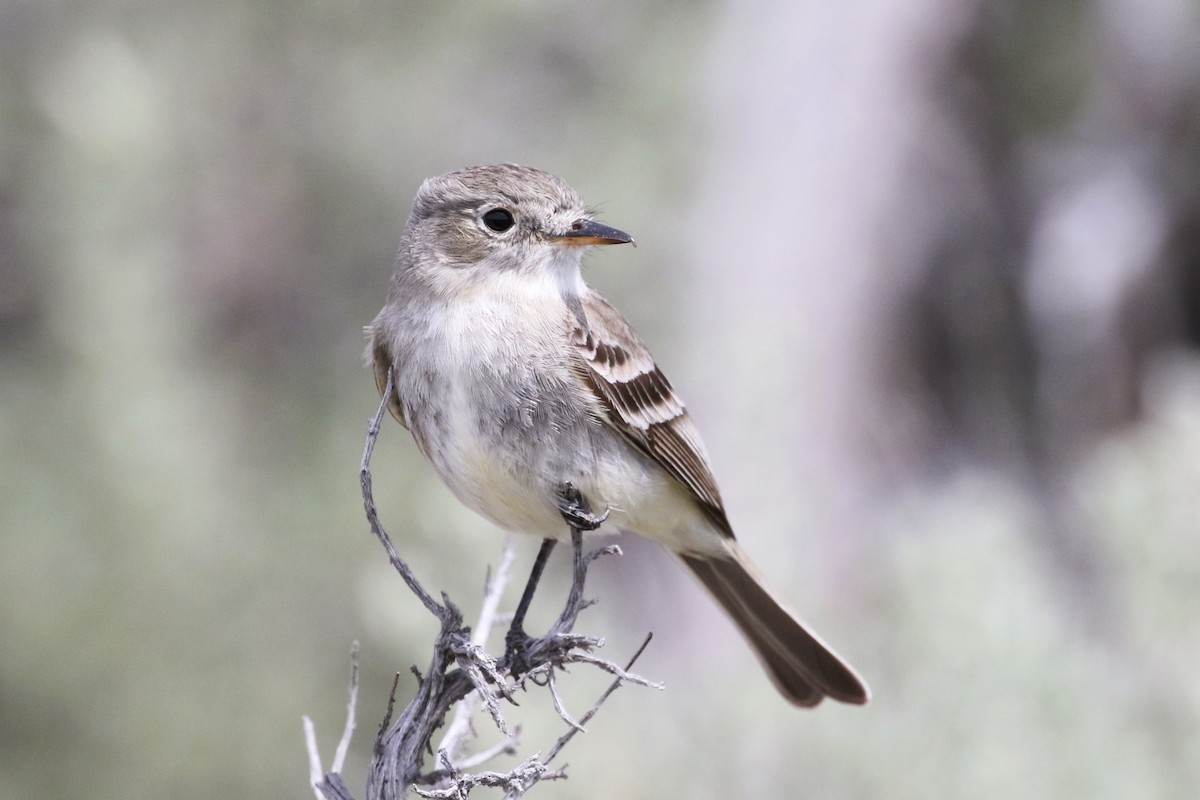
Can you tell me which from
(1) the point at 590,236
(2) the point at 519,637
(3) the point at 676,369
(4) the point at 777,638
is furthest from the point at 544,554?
(3) the point at 676,369

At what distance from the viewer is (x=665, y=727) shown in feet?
13.3

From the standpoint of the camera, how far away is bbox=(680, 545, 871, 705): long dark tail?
3160 mm

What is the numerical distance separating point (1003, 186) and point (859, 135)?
0.90m

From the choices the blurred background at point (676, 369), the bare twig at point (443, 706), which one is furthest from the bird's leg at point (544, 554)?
the blurred background at point (676, 369)

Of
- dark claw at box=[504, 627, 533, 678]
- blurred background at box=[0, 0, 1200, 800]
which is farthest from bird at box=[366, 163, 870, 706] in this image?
blurred background at box=[0, 0, 1200, 800]

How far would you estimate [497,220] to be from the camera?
9.21 ft

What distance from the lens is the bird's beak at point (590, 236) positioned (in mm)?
2646

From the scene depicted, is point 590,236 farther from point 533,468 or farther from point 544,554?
point 544,554

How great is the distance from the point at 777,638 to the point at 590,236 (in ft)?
3.85

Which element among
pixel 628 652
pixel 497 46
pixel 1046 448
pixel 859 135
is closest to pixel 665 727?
pixel 628 652

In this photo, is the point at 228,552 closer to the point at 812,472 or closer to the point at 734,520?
the point at 734,520

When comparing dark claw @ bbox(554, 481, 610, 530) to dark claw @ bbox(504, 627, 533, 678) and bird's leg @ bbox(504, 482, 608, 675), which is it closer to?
bird's leg @ bbox(504, 482, 608, 675)

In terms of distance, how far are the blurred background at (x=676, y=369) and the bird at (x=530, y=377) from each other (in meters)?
1.10

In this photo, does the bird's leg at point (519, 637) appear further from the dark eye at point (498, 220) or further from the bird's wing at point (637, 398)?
the dark eye at point (498, 220)
